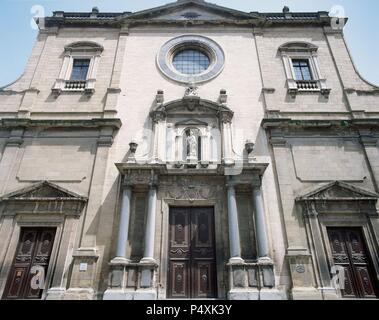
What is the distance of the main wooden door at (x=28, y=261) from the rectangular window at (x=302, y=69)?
13366 millimetres

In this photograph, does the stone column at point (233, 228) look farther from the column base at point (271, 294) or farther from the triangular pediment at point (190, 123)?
the triangular pediment at point (190, 123)

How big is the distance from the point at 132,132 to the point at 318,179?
797cm

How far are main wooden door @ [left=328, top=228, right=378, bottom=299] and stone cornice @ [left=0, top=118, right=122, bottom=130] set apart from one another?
980 centimetres

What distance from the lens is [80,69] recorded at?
53.7 feet

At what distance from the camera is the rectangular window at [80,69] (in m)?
16.0

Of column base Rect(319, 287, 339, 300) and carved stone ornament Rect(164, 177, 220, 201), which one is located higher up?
carved stone ornament Rect(164, 177, 220, 201)

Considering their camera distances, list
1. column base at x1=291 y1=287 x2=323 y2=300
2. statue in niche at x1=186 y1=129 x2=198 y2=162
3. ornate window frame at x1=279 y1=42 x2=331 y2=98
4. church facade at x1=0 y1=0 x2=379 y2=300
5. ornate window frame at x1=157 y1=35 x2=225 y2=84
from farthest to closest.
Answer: ornate window frame at x1=157 y1=35 x2=225 y2=84, ornate window frame at x1=279 y1=42 x2=331 y2=98, statue in niche at x1=186 y1=129 x2=198 y2=162, church facade at x1=0 y1=0 x2=379 y2=300, column base at x1=291 y1=287 x2=323 y2=300

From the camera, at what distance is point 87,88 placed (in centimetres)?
1505

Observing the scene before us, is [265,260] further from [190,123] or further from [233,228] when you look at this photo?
[190,123]

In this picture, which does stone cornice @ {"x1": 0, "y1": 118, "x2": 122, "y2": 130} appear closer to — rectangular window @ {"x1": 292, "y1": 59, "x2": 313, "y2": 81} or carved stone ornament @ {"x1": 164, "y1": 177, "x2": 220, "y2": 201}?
carved stone ornament @ {"x1": 164, "y1": 177, "x2": 220, "y2": 201}

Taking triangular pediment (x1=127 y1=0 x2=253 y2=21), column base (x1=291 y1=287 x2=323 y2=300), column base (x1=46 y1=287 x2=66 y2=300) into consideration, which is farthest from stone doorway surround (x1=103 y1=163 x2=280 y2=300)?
triangular pediment (x1=127 y1=0 x2=253 y2=21)

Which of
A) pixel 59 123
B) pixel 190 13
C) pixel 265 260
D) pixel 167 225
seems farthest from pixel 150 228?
pixel 190 13

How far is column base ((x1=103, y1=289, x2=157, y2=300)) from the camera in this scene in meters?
Result: 9.65
